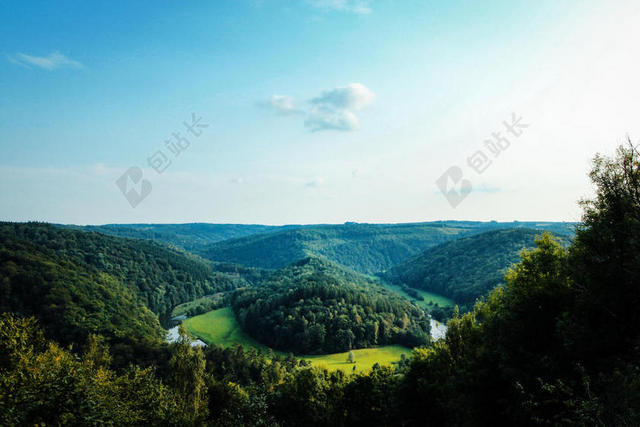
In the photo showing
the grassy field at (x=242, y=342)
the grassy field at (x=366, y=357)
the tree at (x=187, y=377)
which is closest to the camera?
the tree at (x=187, y=377)

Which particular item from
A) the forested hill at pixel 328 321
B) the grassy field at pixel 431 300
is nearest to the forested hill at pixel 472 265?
the grassy field at pixel 431 300

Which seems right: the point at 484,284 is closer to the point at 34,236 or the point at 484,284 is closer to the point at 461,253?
Answer: the point at 461,253

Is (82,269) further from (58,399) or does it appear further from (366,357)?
(58,399)

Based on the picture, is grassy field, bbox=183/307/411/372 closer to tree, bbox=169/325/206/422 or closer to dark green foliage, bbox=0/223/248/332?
dark green foliage, bbox=0/223/248/332

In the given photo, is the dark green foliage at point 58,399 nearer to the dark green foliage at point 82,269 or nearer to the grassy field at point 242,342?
the grassy field at point 242,342

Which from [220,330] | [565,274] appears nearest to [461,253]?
[220,330]
